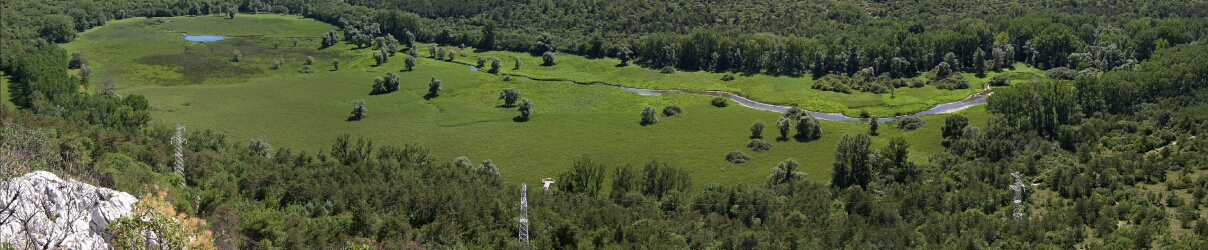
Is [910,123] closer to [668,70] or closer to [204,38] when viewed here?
[668,70]

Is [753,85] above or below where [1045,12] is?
below

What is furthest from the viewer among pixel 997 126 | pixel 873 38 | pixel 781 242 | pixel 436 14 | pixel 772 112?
pixel 436 14

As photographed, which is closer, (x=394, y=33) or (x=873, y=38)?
(x=873, y=38)

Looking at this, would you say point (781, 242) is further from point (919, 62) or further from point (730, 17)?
point (730, 17)

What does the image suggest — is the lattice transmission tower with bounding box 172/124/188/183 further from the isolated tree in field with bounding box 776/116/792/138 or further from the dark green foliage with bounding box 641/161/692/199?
the isolated tree in field with bounding box 776/116/792/138

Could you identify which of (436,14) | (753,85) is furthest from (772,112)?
(436,14)

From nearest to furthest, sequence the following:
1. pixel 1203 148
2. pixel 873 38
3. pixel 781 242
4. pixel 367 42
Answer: pixel 781 242 → pixel 1203 148 → pixel 873 38 → pixel 367 42
